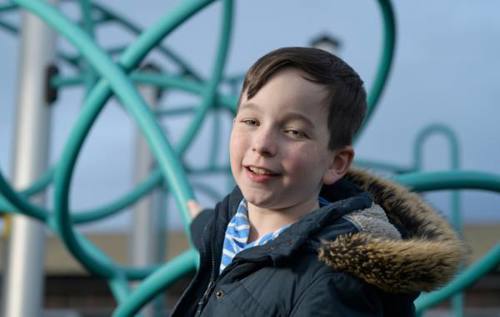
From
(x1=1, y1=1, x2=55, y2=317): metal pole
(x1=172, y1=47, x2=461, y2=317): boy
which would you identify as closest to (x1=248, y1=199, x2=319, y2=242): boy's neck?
(x1=172, y1=47, x2=461, y2=317): boy

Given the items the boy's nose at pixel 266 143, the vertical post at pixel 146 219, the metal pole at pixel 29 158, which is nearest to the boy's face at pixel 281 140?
the boy's nose at pixel 266 143

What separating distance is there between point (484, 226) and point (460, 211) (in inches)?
125

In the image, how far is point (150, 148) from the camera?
1.98 meters

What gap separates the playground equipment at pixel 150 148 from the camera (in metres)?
1.60

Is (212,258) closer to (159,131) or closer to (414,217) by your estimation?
(414,217)

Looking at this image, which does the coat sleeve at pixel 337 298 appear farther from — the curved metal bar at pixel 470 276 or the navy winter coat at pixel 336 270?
the curved metal bar at pixel 470 276

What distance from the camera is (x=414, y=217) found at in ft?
3.21

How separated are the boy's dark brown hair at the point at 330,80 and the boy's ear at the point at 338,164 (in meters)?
0.01

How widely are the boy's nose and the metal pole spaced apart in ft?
6.51

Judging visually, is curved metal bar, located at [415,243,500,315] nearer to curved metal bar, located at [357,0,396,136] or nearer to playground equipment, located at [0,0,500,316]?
playground equipment, located at [0,0,500,316]

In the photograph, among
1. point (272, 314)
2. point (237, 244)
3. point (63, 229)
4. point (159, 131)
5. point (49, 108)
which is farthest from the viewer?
point (49, 108)

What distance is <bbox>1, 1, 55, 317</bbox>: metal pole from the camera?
2.68 meters

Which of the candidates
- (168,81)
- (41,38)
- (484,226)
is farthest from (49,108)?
(484,226)

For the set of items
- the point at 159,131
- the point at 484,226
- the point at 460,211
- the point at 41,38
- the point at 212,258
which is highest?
the point at 41,38
